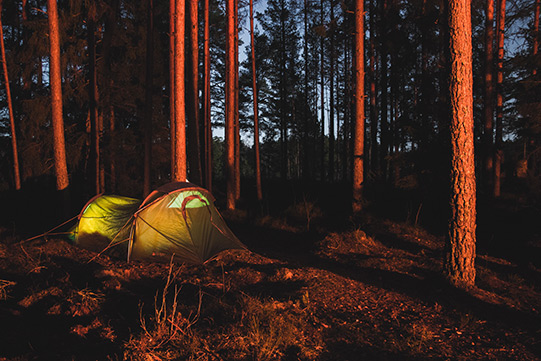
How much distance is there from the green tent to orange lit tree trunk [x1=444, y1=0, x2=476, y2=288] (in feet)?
15.6

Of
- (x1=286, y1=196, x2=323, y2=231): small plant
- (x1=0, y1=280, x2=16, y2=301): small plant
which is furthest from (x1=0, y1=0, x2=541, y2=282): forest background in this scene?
(x1=0, y1=280, x2=16, y2=301): small plant

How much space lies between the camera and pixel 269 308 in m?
4.56

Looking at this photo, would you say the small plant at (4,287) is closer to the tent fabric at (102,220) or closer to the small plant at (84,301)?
the small plant at (84,301)

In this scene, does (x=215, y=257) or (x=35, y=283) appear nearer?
(x=35, y=283)

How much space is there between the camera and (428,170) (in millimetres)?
9617

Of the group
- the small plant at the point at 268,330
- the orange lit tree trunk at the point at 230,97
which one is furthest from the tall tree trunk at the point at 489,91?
the small plant at the point at 268,330

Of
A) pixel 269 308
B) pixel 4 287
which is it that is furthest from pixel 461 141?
pixel 4 287

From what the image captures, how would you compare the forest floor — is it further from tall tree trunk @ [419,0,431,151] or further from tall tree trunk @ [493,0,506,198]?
tall tree trunk @ [493,0,506,198]

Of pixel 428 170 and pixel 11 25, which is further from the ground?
pixel 11 25

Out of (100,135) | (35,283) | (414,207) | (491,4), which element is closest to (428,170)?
(414,207)

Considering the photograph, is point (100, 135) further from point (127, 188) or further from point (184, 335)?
point (184, 335)

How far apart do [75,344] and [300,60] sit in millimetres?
28961

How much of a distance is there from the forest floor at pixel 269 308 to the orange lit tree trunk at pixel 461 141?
2.37 ft

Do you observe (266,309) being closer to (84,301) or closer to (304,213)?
(84,301)
